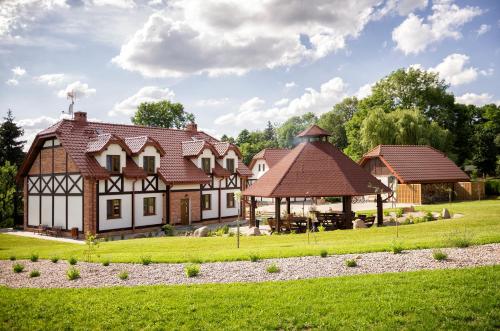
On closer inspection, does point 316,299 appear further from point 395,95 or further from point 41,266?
point 395,95

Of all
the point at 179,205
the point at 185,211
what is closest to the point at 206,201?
the point at 185,211

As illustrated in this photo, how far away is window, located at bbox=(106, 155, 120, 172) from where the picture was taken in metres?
27.2

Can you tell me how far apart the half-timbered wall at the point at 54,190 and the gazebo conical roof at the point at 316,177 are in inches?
444

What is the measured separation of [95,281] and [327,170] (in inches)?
622

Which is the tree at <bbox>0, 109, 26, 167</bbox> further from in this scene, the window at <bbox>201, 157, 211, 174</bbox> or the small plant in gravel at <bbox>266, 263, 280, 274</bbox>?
the small plant in gravel at <bbox>266, 263, 280, 274</bbox>

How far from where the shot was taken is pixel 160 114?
6162 cm

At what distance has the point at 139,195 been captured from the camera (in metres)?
28.7

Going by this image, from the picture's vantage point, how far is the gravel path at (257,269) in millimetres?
10711

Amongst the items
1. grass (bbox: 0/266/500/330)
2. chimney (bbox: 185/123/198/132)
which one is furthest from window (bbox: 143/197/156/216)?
grass (bbox: 0/266/500/330)

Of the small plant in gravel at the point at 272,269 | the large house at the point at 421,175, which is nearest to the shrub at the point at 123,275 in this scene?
the small plant in gravel at the point at 272,269

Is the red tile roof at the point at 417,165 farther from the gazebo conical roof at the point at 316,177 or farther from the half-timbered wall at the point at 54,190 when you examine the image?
the half-timbered wall at the point at 54,190

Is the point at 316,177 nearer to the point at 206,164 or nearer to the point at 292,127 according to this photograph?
the point at 206,164

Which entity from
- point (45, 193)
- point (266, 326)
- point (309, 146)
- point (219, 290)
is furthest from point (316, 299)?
point (45, 193)

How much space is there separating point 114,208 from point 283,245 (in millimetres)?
14995
